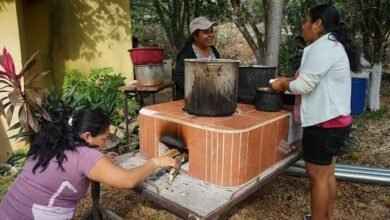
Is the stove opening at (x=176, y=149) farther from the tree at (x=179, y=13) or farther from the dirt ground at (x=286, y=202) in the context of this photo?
the tree at (x=179, y=13)

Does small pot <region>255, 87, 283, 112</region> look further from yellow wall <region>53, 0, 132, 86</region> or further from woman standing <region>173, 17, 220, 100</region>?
yellow wall <region>53, 0, 132, 86</region>

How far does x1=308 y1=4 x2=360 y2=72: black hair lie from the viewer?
2.21m

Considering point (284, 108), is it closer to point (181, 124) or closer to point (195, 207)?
point (181, 124)

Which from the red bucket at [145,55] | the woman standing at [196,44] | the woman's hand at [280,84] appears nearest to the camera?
the woman's hand at [280,84]

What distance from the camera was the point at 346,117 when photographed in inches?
89.7

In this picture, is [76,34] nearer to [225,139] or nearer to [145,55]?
[145,55]

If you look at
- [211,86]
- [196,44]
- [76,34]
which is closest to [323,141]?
[211,86]

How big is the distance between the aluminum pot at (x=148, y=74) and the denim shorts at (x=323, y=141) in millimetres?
→ 1923

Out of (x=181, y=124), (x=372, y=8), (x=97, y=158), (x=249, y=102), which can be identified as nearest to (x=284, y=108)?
(x=249, y=102)

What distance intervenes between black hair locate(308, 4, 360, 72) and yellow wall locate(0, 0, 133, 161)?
391 cm

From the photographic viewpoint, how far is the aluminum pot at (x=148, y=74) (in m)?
3.70

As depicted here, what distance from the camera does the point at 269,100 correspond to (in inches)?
99.8

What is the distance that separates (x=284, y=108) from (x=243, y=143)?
82 cm

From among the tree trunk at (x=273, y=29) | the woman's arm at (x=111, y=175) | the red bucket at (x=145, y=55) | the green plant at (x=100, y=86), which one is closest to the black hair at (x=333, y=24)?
the tree trunk at (x=273, y=29)
